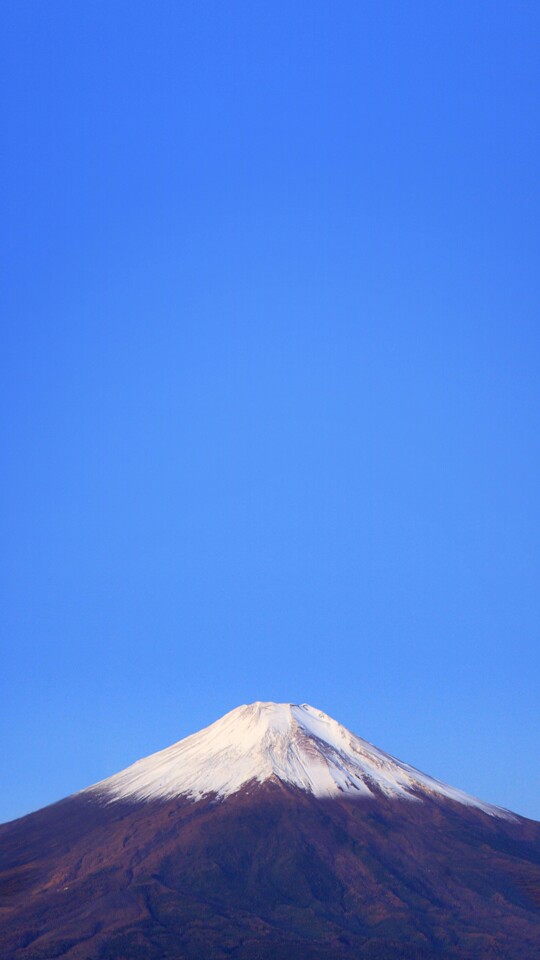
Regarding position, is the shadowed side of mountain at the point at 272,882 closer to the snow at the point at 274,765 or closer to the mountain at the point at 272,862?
the mountain at the point at 272,862

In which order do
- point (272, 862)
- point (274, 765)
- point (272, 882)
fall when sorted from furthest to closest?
1. point (274, 765)
2. point (272, 862)
3. point (272, 882)

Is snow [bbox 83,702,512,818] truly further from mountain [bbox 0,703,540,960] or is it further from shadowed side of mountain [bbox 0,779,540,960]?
shadowed side of mountain [bbox 0,779,540,960]

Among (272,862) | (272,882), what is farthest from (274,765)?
(272,882)

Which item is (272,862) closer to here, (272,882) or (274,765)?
(272,882)

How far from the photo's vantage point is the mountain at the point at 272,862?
10081 centimetres

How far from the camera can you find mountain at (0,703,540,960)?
331ft

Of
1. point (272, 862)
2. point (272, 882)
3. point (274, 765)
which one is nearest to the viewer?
point (272, 882)

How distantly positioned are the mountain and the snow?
10.6 inches

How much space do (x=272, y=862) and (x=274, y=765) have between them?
58.3ft

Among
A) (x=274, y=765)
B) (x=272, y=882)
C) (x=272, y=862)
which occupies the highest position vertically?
(x=274, y=765)

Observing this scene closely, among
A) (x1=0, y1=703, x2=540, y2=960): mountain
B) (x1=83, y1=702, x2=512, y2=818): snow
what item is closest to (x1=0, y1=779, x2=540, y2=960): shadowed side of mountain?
(x1=0, y1=703, x2=540, y2=960): mountain

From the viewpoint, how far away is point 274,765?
13012cm

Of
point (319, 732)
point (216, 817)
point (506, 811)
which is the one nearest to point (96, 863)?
point (216, 817)

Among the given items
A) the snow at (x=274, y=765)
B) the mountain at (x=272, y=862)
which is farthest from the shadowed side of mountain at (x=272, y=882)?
the snow at (x=274, y=765)
